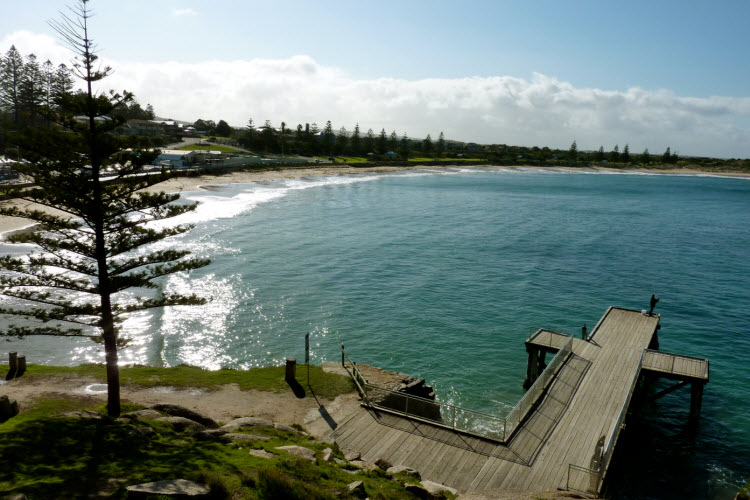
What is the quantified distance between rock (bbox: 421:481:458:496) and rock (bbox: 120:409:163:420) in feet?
29.9

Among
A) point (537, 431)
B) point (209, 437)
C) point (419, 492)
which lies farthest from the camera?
point (537, 431)

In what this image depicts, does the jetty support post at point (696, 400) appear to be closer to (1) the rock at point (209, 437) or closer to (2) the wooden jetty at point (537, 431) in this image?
(2) the wooden jetty at point (537, 431)

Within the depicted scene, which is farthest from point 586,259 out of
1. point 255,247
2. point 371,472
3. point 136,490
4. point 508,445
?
point 136,490

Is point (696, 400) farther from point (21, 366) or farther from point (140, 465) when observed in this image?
point (21, 366)

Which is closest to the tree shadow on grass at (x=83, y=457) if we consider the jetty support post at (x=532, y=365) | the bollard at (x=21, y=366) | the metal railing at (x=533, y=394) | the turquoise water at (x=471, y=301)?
the bollard at (x=21, y=366)

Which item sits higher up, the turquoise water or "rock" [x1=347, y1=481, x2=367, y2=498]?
"rock" [x1=347, y1=481, x2=367, y2=498]

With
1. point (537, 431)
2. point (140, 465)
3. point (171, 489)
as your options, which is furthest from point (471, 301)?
point (171, 489)

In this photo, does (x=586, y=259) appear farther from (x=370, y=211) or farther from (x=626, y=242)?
(x=370, y=211)

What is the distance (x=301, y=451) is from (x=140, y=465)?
403cm

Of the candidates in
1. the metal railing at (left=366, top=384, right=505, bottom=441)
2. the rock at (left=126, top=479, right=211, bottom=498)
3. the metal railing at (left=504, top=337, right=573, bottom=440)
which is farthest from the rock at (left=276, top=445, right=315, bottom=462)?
the metal railing at (left=504, top=337, right=573, bottom=440)

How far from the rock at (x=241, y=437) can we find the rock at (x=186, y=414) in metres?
1.74

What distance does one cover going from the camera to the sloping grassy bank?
32.3ft

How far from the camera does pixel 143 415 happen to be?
51.2 feet

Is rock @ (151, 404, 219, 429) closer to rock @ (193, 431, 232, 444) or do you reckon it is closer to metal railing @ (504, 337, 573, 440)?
rock @ (193, 431, 232, 444)
